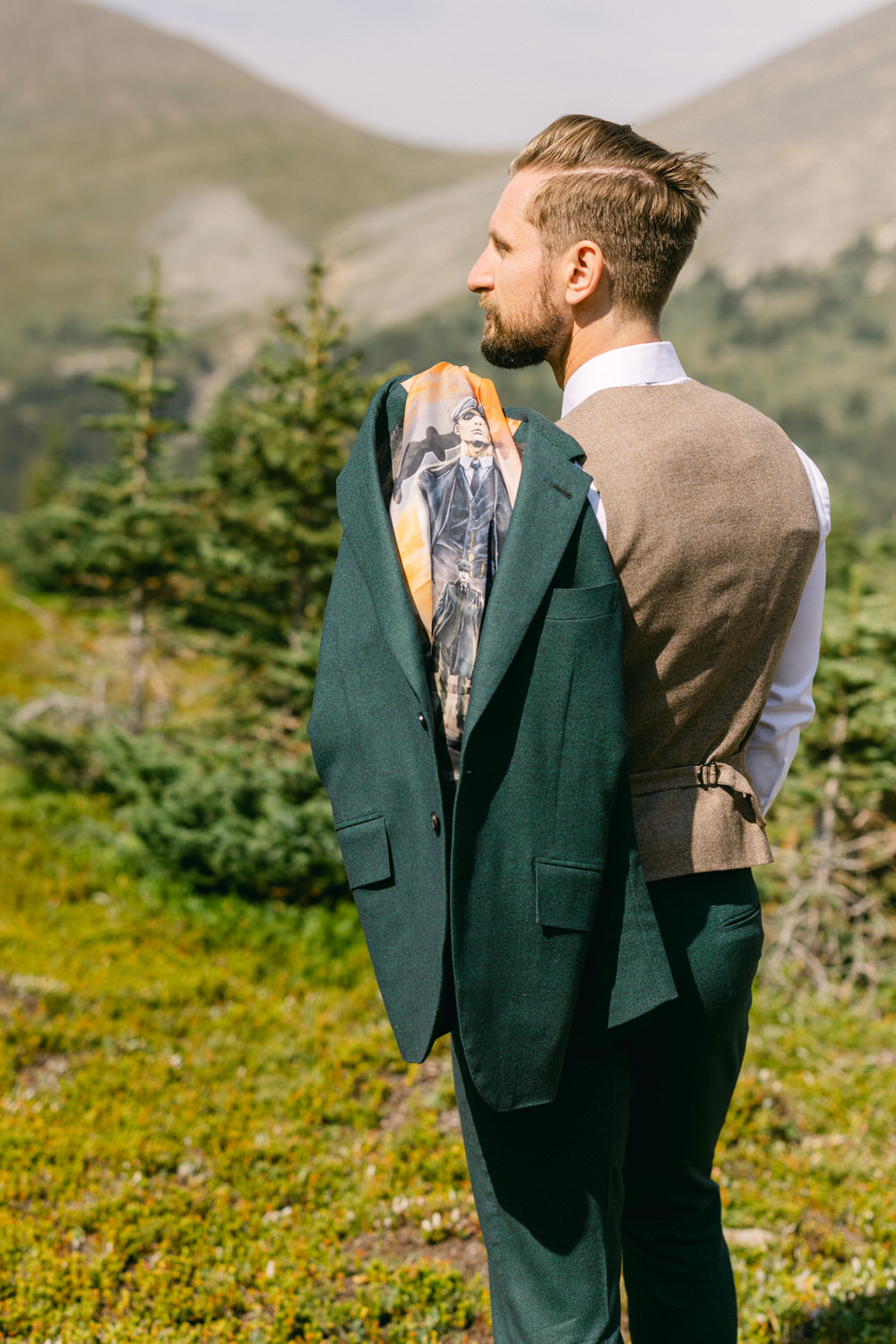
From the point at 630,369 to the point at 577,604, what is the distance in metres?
0.53

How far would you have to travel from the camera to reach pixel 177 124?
187 meters

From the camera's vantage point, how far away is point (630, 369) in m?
1.66

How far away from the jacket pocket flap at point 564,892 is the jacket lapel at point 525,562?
256mm

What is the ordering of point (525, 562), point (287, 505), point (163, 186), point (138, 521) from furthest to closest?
point (163, 186), point (138, 521), point (287, 505), point (525, 562)

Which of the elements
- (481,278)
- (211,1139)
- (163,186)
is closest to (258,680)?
(211,1139)

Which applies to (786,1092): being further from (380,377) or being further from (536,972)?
(380,377)

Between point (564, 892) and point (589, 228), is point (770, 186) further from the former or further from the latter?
point (564, 892)

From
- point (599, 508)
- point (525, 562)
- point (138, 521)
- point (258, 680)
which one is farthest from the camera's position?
point (138, 521)

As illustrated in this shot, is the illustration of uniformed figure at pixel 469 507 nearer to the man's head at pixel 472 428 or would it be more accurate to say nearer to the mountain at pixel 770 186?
the man's head at pixel 472 428

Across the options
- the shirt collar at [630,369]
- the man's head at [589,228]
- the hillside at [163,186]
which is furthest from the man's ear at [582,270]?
the hillside at [163,186]

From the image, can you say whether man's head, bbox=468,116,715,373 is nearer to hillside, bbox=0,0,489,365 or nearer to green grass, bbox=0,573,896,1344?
green grass, bbox=0,573,896,1344

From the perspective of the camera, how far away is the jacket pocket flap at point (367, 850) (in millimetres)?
1577

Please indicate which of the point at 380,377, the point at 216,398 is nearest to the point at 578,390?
the point at 380,377

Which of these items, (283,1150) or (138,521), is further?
(138,521)
